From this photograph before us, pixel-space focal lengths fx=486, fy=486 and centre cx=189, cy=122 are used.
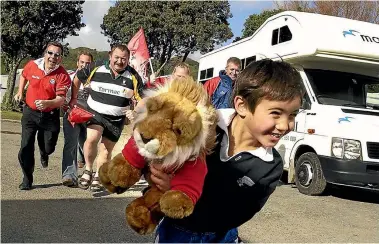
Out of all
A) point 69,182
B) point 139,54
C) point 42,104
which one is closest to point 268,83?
point 42,104

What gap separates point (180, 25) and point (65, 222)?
28.8 meters

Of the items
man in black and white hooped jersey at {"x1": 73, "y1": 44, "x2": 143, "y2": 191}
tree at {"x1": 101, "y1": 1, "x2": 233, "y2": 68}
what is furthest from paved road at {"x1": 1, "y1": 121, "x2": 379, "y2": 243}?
tree at {"x1": 101, "y1": 1, "x2": 233, "y2": 68}

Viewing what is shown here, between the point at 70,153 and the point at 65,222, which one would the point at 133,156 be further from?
the point at 70,153

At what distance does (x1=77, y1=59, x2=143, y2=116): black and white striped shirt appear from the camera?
20.7ft

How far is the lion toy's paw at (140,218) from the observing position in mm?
1857

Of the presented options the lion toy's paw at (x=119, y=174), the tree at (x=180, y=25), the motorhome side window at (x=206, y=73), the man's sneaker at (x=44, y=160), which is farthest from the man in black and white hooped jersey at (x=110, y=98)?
the tree at (x=180, y=25)

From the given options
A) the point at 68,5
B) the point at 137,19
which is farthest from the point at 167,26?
the point at 68,5

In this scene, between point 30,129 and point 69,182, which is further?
point 69,182

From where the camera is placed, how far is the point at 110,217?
17.5ft

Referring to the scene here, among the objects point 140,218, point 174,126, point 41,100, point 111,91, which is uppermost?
point 111,91

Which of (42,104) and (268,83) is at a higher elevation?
(268,83)

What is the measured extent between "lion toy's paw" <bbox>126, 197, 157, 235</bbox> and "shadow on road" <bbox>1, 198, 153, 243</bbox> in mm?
2764

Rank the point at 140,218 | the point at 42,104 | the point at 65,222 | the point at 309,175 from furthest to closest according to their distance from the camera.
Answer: the point at 309,175 < the point at 42,104 < the point at 65,222 < the point at 140,218

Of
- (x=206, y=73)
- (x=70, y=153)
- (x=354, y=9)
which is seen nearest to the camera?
(x=70, y=153)
